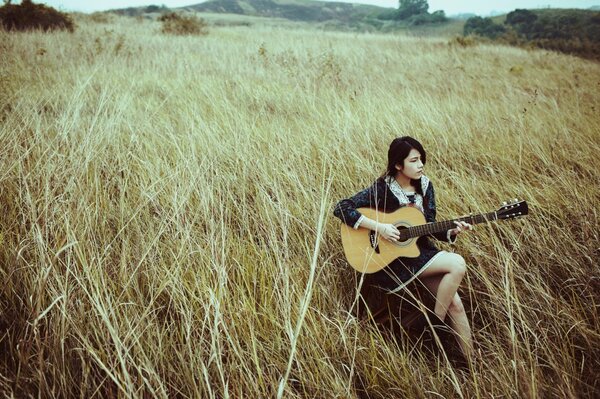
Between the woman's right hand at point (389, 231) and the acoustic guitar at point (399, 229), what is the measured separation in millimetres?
35

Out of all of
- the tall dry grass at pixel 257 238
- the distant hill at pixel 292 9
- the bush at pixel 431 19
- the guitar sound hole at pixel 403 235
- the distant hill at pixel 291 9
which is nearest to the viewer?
the tall dry grass at pixel 257 238

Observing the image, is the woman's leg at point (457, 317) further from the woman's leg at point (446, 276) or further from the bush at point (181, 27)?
the bush at point (181, 27)

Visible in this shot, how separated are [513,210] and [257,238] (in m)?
1.36

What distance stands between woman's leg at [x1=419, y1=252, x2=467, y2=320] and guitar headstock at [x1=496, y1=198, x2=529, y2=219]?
0.30 m

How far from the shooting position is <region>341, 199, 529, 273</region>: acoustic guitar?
1.54 meters

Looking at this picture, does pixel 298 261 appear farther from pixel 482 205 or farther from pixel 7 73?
pixel 7 73

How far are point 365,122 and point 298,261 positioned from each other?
6.94 feet

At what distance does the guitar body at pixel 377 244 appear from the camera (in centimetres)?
159

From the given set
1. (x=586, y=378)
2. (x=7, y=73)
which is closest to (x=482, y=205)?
(x=586, y=378)

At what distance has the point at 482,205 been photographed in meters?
2.24

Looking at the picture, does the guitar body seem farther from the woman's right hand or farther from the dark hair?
the dark hair

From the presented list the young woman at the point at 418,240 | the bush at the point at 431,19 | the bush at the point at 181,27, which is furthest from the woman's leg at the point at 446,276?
the bush at the point at 431,19

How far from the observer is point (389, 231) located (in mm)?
1588

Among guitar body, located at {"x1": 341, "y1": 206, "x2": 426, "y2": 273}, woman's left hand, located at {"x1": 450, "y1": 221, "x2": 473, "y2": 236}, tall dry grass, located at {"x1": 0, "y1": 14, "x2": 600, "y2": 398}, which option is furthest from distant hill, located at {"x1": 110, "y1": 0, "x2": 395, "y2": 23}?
woman's left hand, located at {"x1": 450, "y1": 221, "x2": 473, "y2": 236}
